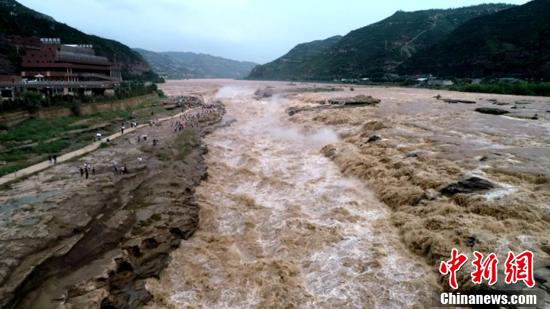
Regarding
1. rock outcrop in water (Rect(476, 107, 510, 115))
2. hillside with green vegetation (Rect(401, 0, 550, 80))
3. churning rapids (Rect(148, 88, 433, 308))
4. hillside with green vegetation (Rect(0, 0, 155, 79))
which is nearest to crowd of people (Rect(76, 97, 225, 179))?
churning rapids (Rect(148, 88, 433, 308))

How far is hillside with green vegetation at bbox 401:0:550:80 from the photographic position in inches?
3536

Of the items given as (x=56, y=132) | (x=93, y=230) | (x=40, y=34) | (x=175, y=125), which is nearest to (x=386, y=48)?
(x=40, y=34)

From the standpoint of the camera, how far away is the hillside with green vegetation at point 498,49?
295ft

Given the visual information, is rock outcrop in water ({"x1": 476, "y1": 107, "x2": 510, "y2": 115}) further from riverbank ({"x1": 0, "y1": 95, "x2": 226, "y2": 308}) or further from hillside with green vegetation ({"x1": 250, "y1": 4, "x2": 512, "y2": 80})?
hillside with green vegetation ({"x1": 250, "y1": 4, "x2": 512, "y2": 80})

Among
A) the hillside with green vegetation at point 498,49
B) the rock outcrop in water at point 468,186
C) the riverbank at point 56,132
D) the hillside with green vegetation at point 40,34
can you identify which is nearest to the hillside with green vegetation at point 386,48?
the hillside with green vegetation at point 498,49

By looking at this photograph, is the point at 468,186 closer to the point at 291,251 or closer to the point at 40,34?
the point at 291,251

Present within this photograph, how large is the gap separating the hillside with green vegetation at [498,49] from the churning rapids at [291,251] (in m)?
88.9

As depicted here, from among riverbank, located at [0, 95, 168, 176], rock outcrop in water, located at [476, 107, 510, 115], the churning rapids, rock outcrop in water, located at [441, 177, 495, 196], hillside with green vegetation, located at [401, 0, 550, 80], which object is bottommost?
the churning rapids

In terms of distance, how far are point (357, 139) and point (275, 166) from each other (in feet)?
31.4

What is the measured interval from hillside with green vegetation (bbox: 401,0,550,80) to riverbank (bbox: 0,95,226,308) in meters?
96.0

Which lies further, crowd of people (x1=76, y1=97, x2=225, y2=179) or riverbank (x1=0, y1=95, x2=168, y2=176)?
riverbank (x1=0, y1=95, x2=168, y2=176)

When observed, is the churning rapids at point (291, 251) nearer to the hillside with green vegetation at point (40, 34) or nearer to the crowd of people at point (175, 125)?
the crowd of people at point (175, 125)

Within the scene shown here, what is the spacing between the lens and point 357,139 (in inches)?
1231

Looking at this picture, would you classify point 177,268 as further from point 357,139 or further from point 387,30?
point 387,30
